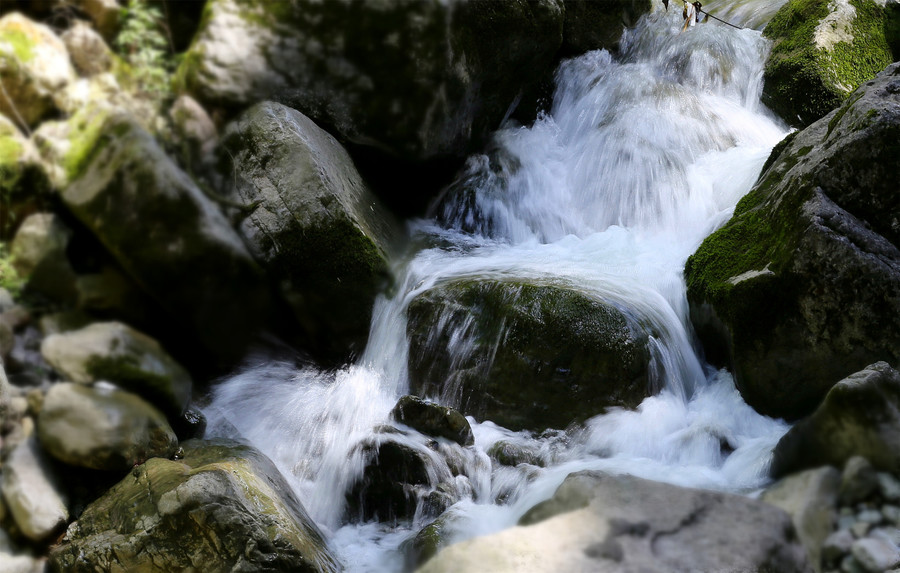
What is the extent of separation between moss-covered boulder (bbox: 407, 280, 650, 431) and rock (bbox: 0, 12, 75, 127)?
2999 mm

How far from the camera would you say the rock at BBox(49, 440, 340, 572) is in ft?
9.30

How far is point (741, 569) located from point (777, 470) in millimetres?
387

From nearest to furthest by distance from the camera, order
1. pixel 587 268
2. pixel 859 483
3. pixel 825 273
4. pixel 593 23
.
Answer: pixel 859 483, pixel 825 273, pixel 587 268, pixel 593 23

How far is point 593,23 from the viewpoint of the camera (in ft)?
28.4

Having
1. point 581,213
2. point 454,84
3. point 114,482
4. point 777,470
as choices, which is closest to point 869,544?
point 777,470

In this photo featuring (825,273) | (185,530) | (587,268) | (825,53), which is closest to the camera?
(185,530)

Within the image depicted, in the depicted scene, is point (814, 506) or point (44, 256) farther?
point (44, 256)

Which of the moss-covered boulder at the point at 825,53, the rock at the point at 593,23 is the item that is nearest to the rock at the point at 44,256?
the rock at the point at 593,23

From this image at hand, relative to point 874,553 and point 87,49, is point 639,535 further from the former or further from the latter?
point 87,49

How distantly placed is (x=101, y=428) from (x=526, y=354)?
2.68 metres

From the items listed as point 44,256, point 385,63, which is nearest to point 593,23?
point 385,63

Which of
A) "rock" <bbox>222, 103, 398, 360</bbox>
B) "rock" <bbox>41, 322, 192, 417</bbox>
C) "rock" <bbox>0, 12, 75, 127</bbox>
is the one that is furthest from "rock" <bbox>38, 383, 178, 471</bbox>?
"rock" <bbox>222, 103, 398, 360</bbox>

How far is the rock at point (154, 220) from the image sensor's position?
7.21ft

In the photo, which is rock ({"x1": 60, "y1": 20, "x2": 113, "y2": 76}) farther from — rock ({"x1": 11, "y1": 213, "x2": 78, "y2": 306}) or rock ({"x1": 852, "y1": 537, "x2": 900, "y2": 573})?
rock ({"x1": 852, "y1": 537, "x2": 900, "y2": 573})
